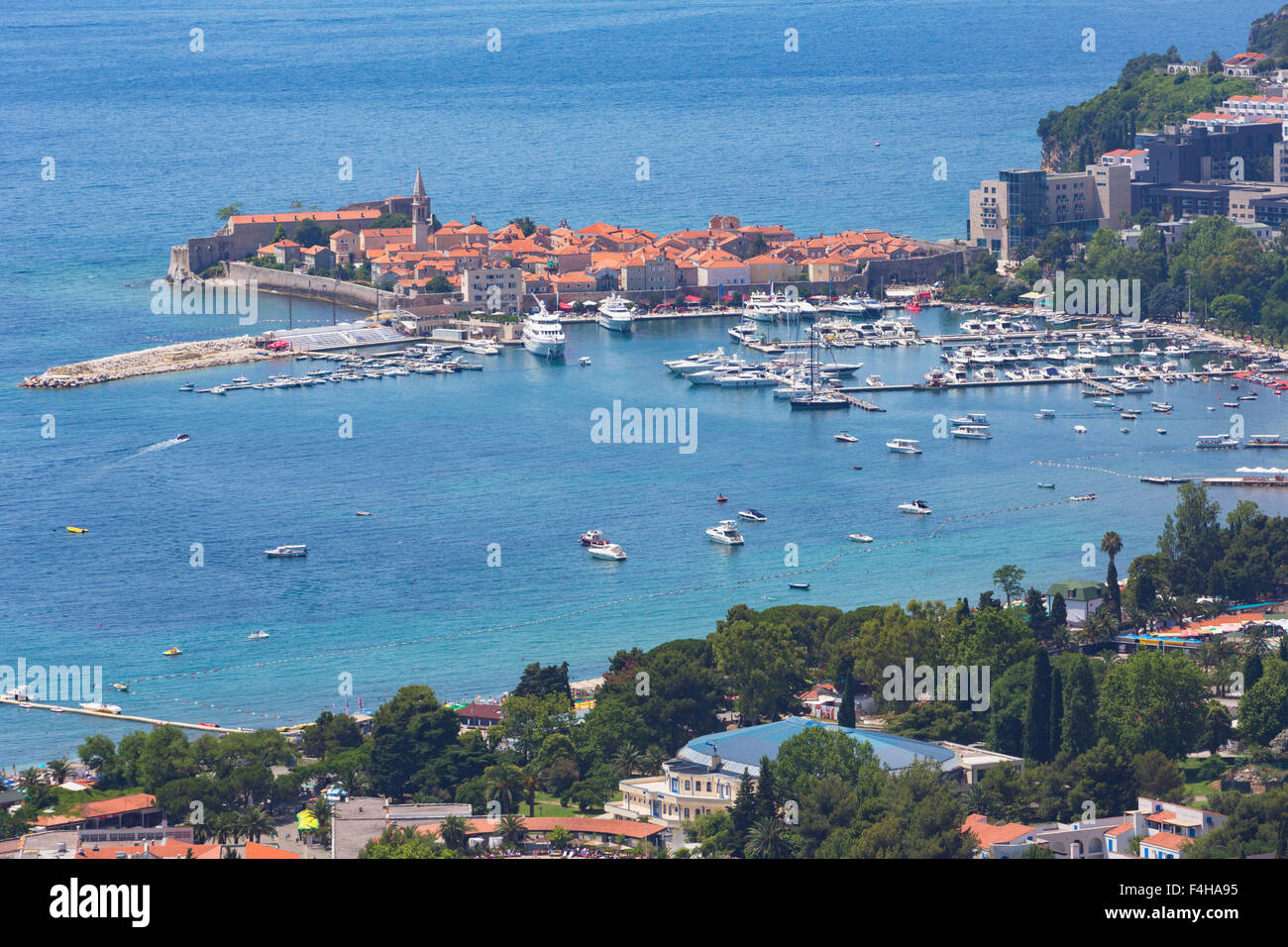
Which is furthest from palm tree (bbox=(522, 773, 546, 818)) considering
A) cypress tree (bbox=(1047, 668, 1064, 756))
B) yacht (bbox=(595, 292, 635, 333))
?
yacht (bbox=(595, 292, 635, 333))

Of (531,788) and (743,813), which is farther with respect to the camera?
(531,788)

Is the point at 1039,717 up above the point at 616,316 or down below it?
below

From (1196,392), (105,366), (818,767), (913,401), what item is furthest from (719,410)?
(818,767)

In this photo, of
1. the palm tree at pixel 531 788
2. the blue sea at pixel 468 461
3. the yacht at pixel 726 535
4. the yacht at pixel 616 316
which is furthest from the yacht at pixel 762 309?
the palm tree at pixel 531 788

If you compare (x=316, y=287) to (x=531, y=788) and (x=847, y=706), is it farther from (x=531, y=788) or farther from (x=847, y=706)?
(x=531, y=788)

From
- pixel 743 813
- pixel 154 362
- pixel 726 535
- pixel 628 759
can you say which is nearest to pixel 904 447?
pixel 726 535

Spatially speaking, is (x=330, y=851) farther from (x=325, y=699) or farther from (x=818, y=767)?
(x=325, y=699)
